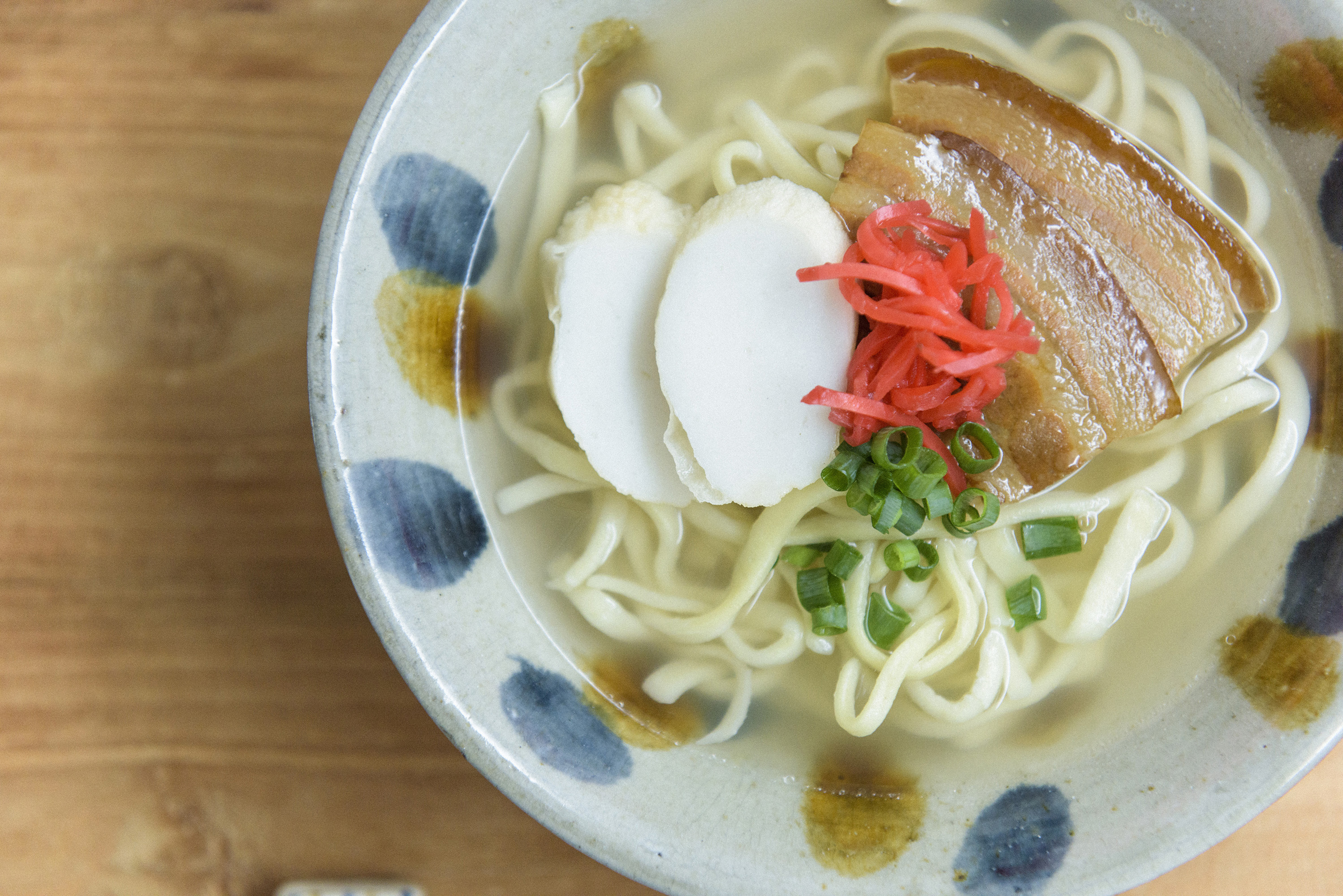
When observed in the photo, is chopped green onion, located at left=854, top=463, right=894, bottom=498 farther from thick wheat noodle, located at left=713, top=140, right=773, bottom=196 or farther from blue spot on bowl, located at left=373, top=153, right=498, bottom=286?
blue spot on bowl, located at left=373, top=153, right=498, bottom=286

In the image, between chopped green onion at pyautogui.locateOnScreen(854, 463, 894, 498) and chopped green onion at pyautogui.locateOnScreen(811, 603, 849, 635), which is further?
chopped green onion at pyautogui.locateOnScreen(811, 603, 849, 635)

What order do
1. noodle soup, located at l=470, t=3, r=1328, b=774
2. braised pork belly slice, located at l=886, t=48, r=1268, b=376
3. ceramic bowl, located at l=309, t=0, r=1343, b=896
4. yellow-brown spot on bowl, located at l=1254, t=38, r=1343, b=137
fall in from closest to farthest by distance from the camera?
ceramic bowl, located at l=309, t=0, r=1343, b=896 → yellow-brown spot on bowl, located at l=1254, t=38, r=1343, b=137 → braised pork belly slice, located at l=886, t=48, r=1268, b=376 → noodle soup, located at l=470, t=3, r=1328, b=774

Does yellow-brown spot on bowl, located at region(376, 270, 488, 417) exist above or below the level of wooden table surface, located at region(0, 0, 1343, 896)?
above

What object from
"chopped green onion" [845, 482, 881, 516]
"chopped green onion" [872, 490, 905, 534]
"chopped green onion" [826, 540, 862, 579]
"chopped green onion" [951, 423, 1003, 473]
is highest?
"chopped green onion" [951, 423, 1003, 473]

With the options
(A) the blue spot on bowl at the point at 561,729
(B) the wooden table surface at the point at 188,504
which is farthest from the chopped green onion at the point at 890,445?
(B) the wooden table surface at the point at 188,504

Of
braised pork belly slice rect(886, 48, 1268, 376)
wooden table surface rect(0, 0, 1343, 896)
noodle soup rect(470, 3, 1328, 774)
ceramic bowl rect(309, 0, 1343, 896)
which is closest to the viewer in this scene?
ceramic bowl rect(309, 0, 1343, 896)

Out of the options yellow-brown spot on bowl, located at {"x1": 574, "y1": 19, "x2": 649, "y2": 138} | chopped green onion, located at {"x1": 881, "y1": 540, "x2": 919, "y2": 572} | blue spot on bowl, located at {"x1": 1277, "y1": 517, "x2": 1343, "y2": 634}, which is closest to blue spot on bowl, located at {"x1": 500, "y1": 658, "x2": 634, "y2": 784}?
chopped green onion, located at {"x1": 881, "y1": 540, "x2": 919, "y2": 572}

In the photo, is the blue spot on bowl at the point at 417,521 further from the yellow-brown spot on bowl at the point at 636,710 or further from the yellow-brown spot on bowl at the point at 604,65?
the yellow-brown spot on bowl at the point at 604,65
